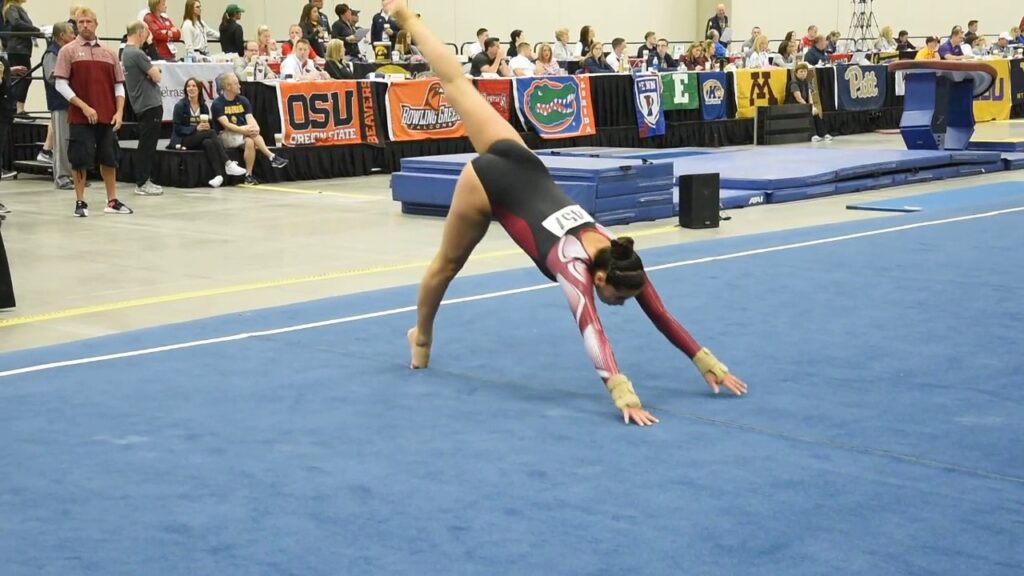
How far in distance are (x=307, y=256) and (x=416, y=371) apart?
3820 mm

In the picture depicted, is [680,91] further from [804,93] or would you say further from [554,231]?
[554,231]

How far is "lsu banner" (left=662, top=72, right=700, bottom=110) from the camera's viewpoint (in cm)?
1905

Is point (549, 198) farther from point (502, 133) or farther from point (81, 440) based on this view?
point (81, 440)

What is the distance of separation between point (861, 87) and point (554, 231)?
18.4 metres

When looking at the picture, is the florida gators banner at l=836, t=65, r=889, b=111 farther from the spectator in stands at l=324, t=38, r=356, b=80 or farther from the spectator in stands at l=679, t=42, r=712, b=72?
the spectator in stands at l=324, t=38, r=356, b=80

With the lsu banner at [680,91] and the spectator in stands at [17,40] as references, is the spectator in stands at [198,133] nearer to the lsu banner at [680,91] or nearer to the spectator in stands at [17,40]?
the spectator in stands at [17,40]

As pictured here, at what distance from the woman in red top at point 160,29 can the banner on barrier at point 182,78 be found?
2.53ft

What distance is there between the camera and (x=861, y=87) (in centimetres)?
2222

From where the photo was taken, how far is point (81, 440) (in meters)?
4.69

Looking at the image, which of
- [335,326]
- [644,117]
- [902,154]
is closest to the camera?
[335,326]

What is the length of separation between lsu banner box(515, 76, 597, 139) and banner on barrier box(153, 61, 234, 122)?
398 cm

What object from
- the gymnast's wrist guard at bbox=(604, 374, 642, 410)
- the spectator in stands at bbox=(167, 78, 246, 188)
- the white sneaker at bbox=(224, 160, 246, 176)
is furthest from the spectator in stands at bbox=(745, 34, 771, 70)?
the gymnast's wrist guard at bbox=(604, 374, 642, 410)

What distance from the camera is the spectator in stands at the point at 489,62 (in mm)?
17728

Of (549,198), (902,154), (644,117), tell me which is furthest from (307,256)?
(644,117)
